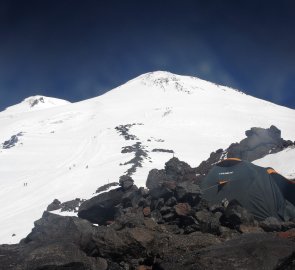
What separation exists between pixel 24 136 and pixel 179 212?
53.1 metres

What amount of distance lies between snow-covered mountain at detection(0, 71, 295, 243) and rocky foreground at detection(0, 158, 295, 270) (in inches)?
262

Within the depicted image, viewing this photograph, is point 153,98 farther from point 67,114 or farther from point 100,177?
point 100,177

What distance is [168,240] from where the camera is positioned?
36.9 feet

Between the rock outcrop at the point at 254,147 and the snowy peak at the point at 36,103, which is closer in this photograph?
the rock outcrop at the point at 254,147

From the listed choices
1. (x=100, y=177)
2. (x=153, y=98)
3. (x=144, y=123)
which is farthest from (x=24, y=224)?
(x=153, y=98)

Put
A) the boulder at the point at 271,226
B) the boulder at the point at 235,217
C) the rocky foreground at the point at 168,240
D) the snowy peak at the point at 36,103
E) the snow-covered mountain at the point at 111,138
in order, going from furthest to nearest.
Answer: the snowy peak at the point at 36,103 → the snow-covered mountain at the point at 111,138 → the boulder at the point at 235,217 → the boulder at the point at 271,226 → the rocky foreground at the point at 168,240

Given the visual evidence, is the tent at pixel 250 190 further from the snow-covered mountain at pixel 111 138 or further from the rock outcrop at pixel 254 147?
the rock outcrop at pixel 254 147

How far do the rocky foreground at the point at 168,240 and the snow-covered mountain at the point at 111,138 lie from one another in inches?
262

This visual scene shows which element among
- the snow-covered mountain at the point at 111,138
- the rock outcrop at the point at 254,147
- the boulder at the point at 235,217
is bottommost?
the boulder at the point at 235,217

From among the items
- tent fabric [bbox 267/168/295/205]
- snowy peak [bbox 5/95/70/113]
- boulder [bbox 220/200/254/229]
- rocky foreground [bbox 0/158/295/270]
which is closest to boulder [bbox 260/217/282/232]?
rocky foreground [bbox 0/158/295/270]

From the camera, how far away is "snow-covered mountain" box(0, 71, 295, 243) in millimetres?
31406

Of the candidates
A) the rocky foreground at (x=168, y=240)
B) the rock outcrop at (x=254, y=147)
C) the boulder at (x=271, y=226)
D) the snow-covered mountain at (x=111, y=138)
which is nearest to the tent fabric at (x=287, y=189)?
the rocky foreground at (x=168, y=240)

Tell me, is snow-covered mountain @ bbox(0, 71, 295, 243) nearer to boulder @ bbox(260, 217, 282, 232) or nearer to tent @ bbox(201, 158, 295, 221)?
tent @ bbox(201, 158, 295, 221)

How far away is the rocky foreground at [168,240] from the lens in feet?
29.0
